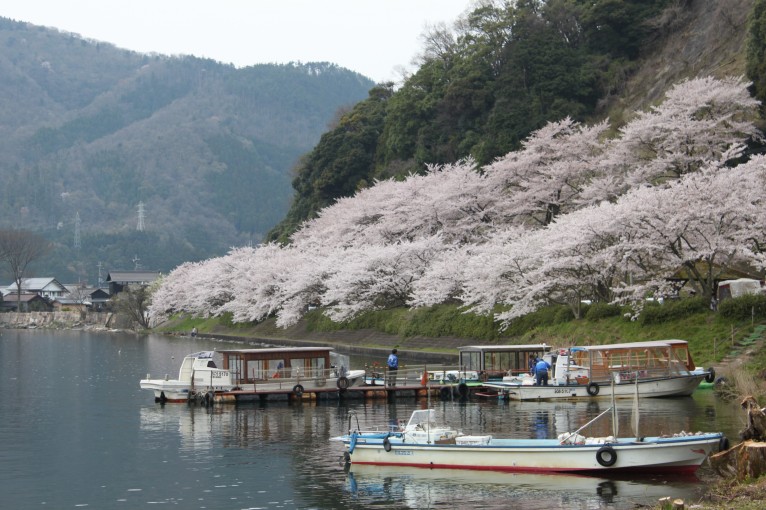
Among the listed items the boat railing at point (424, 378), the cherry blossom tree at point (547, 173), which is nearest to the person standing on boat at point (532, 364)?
the boat railing at point (424, 378)

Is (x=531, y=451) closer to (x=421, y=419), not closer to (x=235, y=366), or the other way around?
(x=421, y=419)

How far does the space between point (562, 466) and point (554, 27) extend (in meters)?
73.1

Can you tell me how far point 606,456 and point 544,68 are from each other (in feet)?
215

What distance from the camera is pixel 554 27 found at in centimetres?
9138

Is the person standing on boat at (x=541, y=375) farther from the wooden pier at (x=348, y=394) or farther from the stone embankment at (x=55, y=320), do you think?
the stone embankment at (x=55, y=320)

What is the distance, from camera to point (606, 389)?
127 ft

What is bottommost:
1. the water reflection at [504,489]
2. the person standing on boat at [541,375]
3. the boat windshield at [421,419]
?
the water reflection at [504,489]

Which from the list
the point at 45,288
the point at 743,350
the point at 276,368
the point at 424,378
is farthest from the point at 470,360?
the point at 45,288

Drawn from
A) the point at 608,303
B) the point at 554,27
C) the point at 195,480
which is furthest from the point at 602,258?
the point at 554,27

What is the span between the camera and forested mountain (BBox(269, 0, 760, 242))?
7656cm

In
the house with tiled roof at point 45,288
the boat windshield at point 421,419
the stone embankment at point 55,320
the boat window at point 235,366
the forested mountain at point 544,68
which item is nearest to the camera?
the boat windshield at point 421,419

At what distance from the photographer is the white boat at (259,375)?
4328 cm

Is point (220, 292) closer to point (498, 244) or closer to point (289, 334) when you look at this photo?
point (289, 334)

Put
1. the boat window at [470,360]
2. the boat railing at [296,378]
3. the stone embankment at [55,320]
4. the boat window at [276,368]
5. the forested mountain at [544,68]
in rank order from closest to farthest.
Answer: the boat railing at [296,378] → the boat window at [276,368] → the boat window at [470,360] → the forested mountain at [544,68] → the stone embankment at [55,320]
